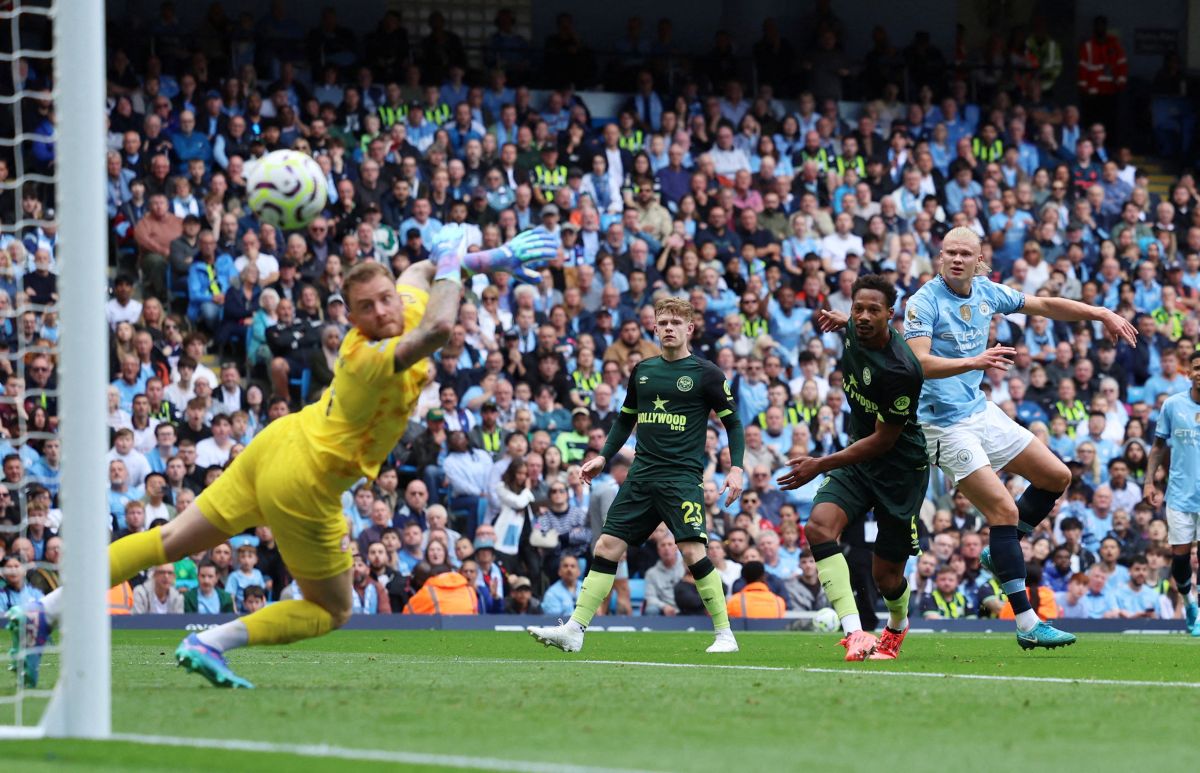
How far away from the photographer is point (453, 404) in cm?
2020

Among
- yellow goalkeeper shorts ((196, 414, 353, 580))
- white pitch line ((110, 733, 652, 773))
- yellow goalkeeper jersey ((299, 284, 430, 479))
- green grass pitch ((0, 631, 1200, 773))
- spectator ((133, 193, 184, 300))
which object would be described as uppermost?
spectator ((133, 193, 184, 300))

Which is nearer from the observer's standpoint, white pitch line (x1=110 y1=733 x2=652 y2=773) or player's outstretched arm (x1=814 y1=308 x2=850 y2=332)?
white pitch line (x1=110 y1=733 x2=652 y2=773)

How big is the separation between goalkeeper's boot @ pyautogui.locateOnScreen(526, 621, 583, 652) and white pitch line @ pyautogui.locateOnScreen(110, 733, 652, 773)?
5.92 metres

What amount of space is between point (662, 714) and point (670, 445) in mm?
5837

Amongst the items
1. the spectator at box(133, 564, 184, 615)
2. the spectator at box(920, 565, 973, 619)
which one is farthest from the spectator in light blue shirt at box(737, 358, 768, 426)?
the spectator at box(133, 564, 184, 615)

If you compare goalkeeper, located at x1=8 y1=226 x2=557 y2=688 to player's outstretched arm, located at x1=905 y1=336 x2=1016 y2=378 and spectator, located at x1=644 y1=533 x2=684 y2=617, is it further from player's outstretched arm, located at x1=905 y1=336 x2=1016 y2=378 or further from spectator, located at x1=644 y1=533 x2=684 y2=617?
spectator, located at x1=644 y1=533 x2=684 y2=617

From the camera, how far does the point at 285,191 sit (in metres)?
8.99

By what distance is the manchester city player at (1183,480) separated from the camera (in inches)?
644

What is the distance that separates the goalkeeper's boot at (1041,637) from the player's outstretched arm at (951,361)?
1830 millimetres

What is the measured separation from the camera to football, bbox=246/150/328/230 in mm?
8977

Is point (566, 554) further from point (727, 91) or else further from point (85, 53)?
point (85, 53)

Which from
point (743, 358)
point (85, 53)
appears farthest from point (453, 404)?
point (85, 53)

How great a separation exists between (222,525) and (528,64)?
19.5 metres

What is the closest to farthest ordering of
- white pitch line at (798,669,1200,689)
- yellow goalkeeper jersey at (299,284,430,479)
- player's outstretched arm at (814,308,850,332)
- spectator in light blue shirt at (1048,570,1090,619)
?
yellow goalkeeper jersey at (299,284,430,479)
white pitch line at (798,669,1200,689)
player's outstretched arm at (814,308,850,332)
spectator in light blue shirt at (1048,570,1090,619)
